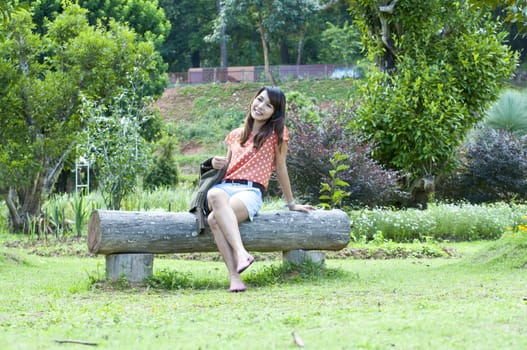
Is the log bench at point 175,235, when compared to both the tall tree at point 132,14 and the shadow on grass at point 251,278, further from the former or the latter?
the tall tree at point 132,14

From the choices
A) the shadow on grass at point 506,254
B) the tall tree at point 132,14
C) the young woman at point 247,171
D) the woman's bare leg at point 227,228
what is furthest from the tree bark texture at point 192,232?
the tall tree at point 132,14

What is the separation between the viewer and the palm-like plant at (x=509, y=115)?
22.7 m

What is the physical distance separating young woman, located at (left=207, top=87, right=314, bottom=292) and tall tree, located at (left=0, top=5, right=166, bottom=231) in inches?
281

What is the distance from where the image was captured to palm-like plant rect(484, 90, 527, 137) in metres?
22.7

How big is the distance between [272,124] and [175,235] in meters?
1.39

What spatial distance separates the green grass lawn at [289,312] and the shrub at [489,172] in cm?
1063

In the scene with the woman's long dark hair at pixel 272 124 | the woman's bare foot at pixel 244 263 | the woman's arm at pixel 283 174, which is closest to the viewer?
the woman's bare foot at pixel 244 263

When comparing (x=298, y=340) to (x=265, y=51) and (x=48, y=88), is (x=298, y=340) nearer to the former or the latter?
(x=48, y=88)

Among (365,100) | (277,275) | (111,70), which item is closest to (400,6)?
(365,100)

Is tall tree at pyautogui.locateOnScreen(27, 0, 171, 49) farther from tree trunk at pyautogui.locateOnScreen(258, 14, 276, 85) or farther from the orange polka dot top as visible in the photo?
the orange polka dot top

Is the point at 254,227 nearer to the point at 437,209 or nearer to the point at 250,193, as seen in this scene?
the point at 250,193

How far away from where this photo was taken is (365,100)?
17.2m

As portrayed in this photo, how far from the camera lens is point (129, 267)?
774cm

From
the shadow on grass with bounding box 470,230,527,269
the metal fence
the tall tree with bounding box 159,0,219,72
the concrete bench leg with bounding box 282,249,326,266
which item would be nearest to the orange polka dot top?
the concrete bench leg with bounding box 282,249,326,266
